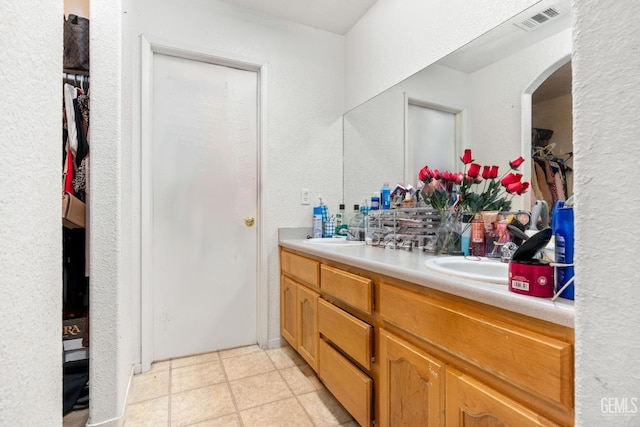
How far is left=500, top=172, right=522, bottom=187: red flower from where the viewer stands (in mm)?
1233

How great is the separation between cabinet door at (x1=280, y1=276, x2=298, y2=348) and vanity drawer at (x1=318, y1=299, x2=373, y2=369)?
39cm

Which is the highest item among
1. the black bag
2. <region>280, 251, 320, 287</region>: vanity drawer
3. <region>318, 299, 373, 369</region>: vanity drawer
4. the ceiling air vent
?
the black bag

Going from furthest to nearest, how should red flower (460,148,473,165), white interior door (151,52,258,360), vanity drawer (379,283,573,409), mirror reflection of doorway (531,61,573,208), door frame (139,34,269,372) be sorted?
white interior door (151,52,258,360)
door frame (139,34,269,372)
red flower (460,148,473,165)
mirror reflection of doorway (531,61,573,208)
vanity drawer (379,283,573,409)

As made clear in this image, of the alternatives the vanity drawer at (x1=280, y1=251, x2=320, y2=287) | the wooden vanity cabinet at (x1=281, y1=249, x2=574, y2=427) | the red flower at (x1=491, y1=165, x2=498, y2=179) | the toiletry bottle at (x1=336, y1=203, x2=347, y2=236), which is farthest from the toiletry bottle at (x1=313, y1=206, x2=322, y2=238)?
the red flower at (x1=491, y1=165, x2=498, y2=179)

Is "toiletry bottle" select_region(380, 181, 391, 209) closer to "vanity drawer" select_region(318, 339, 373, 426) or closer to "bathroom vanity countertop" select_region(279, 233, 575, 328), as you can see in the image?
"bathroom vanity countertop" select_region(279, 233, 575, 328)

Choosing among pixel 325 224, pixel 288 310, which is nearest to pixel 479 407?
pixel 288 310

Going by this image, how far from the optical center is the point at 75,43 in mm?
1554

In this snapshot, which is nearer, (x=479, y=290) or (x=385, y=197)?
(x=479, y=290)

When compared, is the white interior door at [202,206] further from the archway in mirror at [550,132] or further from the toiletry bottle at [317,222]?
the archway in mirror at [550,132]

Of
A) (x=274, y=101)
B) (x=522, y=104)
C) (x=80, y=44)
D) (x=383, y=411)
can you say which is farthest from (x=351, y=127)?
(x=383, y=411)

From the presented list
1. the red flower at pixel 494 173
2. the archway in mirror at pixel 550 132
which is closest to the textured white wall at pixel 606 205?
the archway in mirror at pixel 550 132

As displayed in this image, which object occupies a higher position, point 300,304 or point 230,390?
point 300,304

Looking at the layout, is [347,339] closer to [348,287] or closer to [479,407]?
[348,287]

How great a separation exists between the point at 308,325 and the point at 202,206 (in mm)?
1045
